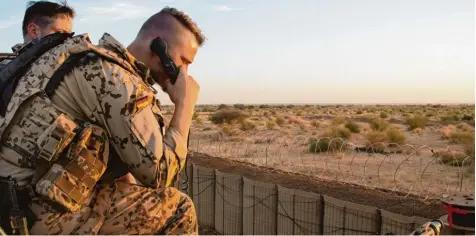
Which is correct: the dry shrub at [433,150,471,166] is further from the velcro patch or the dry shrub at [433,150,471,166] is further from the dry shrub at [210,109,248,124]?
Answer: the dry shrub at [210,109,248,124]

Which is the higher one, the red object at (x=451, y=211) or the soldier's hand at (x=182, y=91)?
the soldier's hand at (x=182, y=91)

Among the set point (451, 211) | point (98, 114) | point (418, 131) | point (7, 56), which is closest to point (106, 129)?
point (98, 114)

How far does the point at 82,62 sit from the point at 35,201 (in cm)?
57

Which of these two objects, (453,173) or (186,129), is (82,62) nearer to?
(186,129)

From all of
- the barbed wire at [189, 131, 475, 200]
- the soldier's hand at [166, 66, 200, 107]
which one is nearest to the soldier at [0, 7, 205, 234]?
the soldier's hand at [166, 66, 200, 107]

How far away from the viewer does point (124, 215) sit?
205cm

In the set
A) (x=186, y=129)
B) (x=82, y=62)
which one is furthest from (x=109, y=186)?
(x=82, y=62)

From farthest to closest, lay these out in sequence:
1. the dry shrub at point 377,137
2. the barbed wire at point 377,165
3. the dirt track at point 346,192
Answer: the dry shrub at point 377,137 → the barbed wire at point 377,165 → the dirt track at point 346,192

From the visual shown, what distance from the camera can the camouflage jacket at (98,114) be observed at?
1819 millimetres

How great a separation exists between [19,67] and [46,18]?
1.32 m

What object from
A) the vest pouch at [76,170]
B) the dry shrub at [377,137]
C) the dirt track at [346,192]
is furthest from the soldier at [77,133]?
the dry shrub at [377,137]

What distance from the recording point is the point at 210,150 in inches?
801

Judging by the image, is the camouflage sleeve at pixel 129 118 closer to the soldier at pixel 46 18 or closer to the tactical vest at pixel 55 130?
the tactical vest at pixel 55 130

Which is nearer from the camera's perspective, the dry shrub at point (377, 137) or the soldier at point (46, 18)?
the soldier at point (46, 18)
